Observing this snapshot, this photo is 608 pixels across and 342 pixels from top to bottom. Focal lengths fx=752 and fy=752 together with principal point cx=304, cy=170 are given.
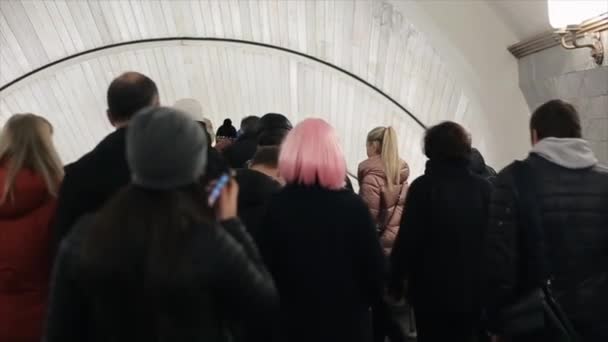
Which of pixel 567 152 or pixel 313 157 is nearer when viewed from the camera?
pixel 313 157

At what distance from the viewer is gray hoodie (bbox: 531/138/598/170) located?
270cm

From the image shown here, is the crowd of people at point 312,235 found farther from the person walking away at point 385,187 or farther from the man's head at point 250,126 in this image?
the man's head at point 250,126

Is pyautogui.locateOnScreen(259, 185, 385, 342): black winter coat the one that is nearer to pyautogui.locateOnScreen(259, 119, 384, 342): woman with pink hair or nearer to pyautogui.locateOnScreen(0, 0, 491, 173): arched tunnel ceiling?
pyautogui.locateOnScreen(259, 119, 384, 342): woman with pink hair

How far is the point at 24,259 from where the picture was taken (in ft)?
8.30

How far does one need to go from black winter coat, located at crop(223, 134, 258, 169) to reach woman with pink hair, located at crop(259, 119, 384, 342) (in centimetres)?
151

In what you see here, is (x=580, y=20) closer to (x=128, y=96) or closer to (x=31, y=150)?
(x=128, y=96)

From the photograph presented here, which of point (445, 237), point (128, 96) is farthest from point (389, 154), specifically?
point (128, 96)

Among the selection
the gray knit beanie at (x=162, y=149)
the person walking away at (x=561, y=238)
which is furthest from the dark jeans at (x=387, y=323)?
the gray knit beanie at (x=162, y=149)

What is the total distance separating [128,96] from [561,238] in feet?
5.20

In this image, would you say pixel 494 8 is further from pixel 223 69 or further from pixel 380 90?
pixel 223 69

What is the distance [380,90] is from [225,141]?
2.78 m

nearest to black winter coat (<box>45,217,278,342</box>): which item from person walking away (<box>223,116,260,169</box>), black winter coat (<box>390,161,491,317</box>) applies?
black winter coat (<box>390,161,491,317</box>)

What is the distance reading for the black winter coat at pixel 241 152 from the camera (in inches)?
160

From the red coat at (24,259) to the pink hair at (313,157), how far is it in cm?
84
